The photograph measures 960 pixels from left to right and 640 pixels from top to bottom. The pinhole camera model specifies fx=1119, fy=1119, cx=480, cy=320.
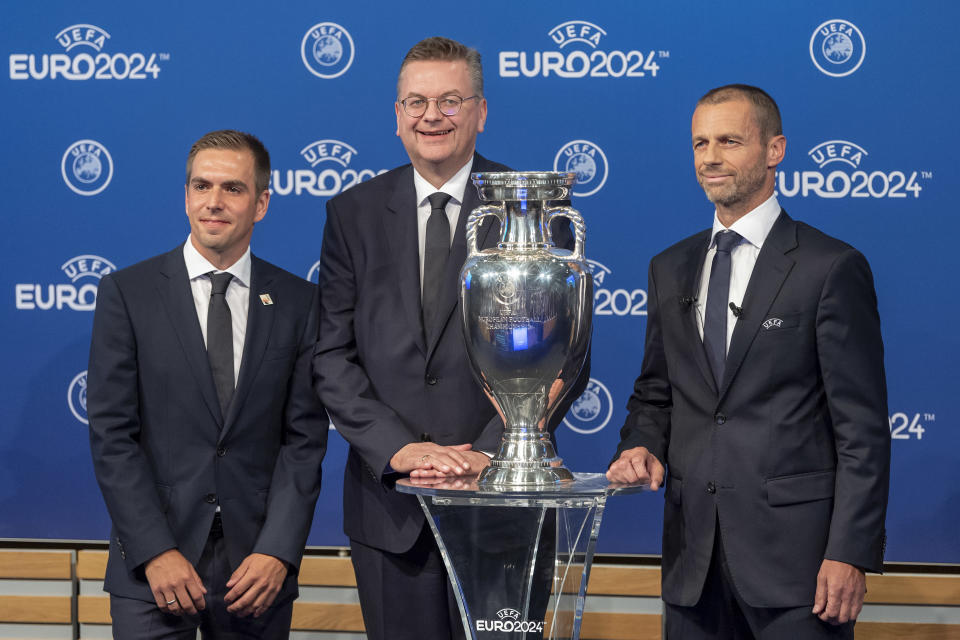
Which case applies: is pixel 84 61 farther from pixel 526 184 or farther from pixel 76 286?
pixel 526 184

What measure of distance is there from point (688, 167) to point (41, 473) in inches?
109

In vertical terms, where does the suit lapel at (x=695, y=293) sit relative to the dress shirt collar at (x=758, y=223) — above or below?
below

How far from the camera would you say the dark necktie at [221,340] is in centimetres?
294

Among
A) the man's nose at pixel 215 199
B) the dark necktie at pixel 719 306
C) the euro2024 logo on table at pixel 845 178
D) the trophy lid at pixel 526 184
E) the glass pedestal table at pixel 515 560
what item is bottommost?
the glass pedestal table at pixel 515 560

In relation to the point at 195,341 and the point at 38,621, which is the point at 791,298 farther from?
the point at 38,621

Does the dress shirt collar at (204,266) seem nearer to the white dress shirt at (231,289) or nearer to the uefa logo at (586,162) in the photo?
the white dress shirt at (231,289)

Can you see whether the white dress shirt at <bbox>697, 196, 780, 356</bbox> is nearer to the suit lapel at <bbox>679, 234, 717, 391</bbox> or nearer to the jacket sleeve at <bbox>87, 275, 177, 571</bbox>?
the suit lapel at <bbox>679, 234, 717, 391</bbox>

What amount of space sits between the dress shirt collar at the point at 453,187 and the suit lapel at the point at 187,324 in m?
0.66

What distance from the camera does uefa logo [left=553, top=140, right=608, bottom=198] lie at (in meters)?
4.21

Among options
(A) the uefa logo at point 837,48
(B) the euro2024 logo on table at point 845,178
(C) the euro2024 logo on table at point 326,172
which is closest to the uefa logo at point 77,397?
(C) the euro2024 logo on table at point 326,172

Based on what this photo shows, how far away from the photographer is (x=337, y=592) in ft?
14.5

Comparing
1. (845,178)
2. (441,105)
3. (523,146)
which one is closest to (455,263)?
(441,105)

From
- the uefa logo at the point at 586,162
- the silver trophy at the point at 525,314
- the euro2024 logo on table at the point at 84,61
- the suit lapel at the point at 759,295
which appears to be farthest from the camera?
the euro2024 logo on table at the point at 84,61

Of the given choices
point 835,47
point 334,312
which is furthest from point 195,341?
point 835,47
